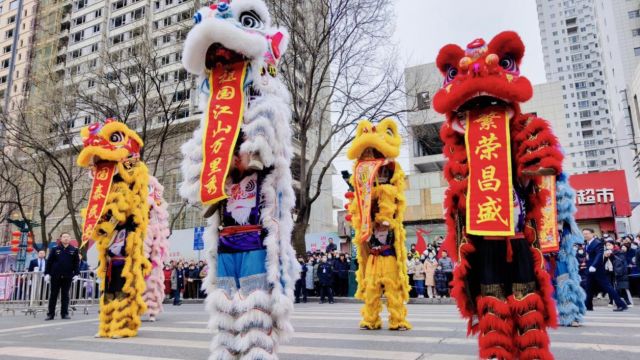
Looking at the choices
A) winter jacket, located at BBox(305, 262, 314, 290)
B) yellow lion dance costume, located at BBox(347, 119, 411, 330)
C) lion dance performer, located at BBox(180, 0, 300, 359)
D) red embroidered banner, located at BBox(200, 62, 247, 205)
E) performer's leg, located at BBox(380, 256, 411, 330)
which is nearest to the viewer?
lion dance performer, located at BBox(180, 0, 300, 359)

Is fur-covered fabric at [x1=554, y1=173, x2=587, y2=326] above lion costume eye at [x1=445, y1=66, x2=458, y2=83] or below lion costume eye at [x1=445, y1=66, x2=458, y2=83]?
below

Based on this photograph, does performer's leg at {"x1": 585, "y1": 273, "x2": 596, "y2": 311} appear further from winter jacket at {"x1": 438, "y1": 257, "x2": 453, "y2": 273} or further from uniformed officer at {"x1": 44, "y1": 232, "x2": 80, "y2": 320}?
uniformed officer at {"x1": 44, "y1": 232, "x2": 80, "y2": 320}

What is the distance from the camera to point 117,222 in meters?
6.70

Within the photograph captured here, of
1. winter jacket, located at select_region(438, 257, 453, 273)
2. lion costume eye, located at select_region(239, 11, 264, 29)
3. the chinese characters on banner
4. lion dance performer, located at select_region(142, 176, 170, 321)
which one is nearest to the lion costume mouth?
lion costume eye, located at select_region(239, 11, 264, 29)

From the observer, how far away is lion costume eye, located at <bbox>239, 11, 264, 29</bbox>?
3.82 meters

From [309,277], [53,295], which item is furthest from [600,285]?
[53,295]

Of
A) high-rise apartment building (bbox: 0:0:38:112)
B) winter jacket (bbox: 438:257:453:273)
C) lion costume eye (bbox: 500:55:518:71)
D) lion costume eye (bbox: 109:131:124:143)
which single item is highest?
high-rise apartment building (bbox: 0:0:38:112)

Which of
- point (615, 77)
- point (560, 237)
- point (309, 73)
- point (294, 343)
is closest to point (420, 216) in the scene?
point (309, 73)

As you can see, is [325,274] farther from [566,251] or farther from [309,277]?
[566,251]

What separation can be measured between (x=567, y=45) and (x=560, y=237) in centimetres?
11695

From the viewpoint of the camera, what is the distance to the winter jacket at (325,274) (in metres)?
14.1

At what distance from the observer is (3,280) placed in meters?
12.8

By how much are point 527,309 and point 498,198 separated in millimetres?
775

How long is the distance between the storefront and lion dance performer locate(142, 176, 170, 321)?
799 inches
